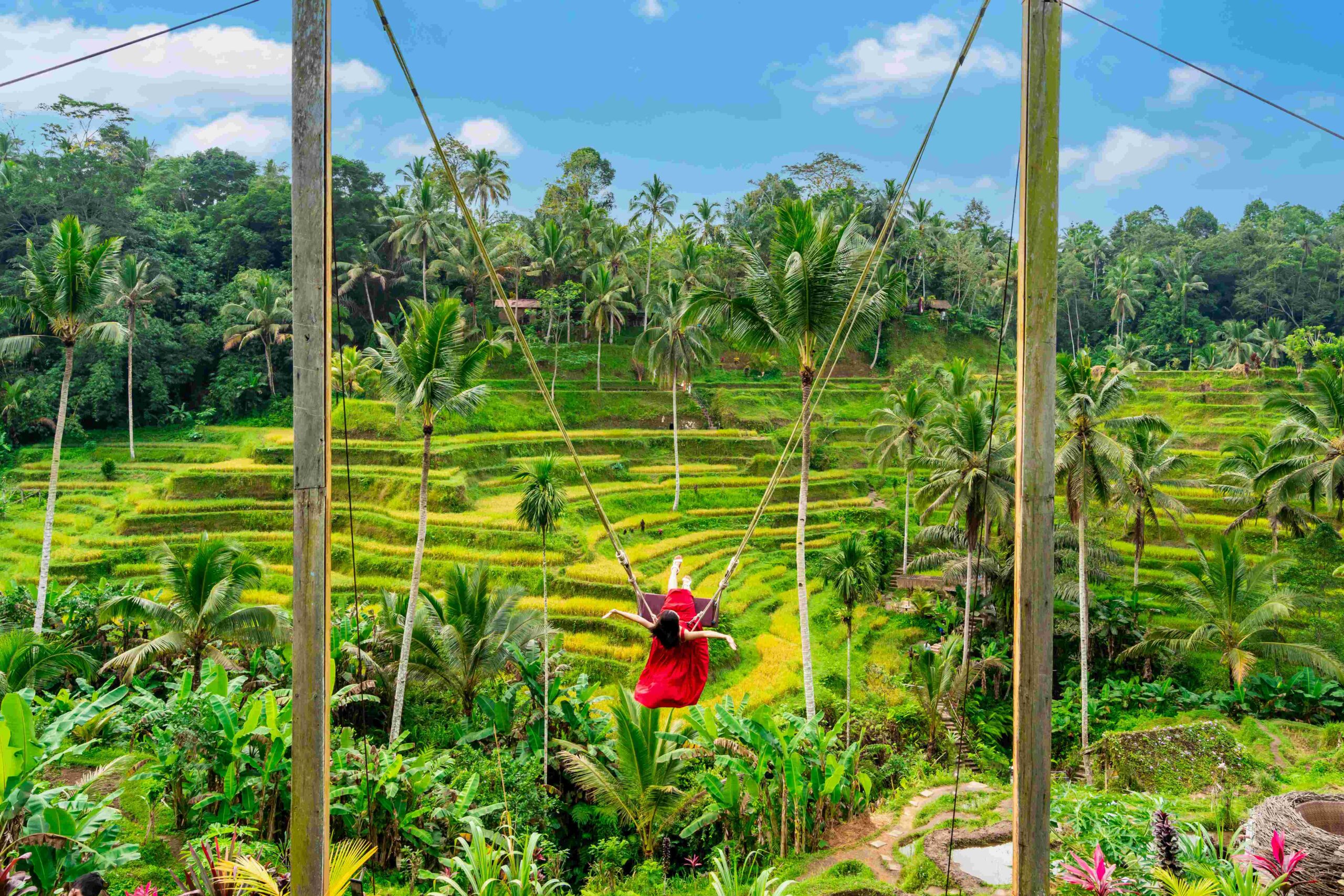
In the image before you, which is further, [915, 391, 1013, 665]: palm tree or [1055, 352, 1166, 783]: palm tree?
[915, 391, 1013, 665]: palm tree

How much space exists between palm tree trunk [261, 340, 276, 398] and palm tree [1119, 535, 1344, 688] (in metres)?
29.9

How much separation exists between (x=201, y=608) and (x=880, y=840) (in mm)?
9108

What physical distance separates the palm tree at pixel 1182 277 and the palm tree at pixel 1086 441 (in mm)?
38096

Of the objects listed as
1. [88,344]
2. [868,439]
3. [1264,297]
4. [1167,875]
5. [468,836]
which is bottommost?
[468,836]

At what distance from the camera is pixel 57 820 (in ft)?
18.3

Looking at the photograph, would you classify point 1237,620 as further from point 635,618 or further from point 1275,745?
point 635,618

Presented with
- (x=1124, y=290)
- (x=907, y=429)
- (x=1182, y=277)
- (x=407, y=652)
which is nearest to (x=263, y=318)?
(x=907, y=429)

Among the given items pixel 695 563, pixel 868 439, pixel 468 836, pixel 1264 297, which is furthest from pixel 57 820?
pixel 1264 297

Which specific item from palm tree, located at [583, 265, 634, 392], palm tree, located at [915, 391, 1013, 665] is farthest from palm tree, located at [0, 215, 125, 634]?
palm tree, located at [583, 265, 634, 392]

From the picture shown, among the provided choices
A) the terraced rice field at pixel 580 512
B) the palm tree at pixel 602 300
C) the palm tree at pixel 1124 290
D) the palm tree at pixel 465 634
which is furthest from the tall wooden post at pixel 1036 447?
the palm tree at pixel 1124 290

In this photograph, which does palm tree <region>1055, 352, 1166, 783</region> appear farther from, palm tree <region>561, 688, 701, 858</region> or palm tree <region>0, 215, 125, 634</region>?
palm tree <region>0, 215, 125, 634</region>

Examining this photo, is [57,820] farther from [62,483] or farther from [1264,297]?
[1264,297]

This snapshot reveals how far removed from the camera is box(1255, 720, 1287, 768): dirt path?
13305 mm

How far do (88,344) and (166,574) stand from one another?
23.0m
